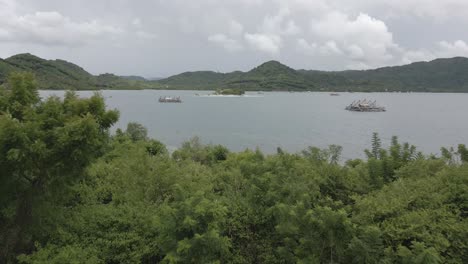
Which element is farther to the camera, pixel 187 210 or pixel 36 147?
pixel 187 210

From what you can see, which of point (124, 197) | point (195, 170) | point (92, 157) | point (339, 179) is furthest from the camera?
point (195, 170)

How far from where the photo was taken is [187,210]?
6398 mm

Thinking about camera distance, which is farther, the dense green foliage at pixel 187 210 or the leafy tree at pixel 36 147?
the leafy tree at pixel 36 147

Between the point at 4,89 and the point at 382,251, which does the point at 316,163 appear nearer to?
the point at 382,251

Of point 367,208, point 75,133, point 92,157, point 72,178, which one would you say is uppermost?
point 75,133

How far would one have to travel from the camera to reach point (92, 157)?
6859 millimetres

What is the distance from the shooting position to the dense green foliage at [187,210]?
5.87 meters

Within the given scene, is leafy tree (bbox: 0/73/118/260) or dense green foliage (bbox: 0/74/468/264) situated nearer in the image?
dense green foliage (bbox: 0/74/468/264)

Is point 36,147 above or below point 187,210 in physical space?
above

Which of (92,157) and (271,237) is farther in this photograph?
(271,237)

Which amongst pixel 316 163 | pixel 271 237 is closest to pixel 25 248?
pixel 271 237

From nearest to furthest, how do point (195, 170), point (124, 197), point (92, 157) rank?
point (92, 157) < point (124, 197) < point (195, 170)

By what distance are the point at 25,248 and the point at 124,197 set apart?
8.18ft

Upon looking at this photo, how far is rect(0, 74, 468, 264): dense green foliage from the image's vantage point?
587cm
